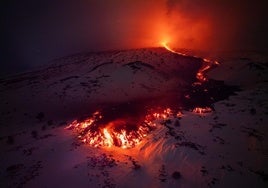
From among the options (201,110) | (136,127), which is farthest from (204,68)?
(136,127)

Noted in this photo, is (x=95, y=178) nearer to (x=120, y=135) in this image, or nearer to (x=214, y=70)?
(x=120, y=135)

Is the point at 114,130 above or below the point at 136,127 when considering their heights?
above

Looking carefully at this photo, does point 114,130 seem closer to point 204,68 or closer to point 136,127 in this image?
point 136,127

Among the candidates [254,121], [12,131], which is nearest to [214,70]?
[254,121]

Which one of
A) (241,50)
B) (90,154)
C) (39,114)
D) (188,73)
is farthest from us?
(241,50)

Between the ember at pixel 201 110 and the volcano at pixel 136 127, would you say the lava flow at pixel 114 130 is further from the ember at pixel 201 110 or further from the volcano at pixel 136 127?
the ember at pixel 201 110

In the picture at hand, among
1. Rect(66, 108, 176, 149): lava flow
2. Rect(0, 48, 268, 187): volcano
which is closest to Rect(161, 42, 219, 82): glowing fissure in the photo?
Rect(0, 48, 268, 187): volcano

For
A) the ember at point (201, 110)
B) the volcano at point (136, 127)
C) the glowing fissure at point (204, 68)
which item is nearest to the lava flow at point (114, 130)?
the volcano at point (136, 127)
